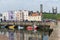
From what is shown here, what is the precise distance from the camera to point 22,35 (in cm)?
3262

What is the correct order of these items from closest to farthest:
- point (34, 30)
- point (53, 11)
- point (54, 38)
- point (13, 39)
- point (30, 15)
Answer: point (54, 38), point (13, 39), point (34, 30), point (53, 11), point (30, 15)

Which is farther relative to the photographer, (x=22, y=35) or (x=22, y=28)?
(x=22, y=28)

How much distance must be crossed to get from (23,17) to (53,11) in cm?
1398

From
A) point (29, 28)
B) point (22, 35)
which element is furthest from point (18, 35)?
point (29, 28)

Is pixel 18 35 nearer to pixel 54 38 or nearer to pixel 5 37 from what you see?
pixel 5 37

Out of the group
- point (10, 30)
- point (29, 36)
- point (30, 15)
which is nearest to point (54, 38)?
point (29, 36)

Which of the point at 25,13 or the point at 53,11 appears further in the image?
the point at 25,13

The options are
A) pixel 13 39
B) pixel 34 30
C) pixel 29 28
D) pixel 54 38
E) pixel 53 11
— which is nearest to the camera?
pixel 54 38

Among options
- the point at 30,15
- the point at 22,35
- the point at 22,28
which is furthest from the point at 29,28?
the point at 30,15

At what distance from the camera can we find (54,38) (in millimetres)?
22078

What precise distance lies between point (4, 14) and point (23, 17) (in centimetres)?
521

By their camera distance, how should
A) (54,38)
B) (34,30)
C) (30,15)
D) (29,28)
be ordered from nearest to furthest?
(54,38) → (34,30) → (29,28) → (30,15)

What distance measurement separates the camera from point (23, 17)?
209ft

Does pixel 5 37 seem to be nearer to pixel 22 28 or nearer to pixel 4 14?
pixel 22 28
